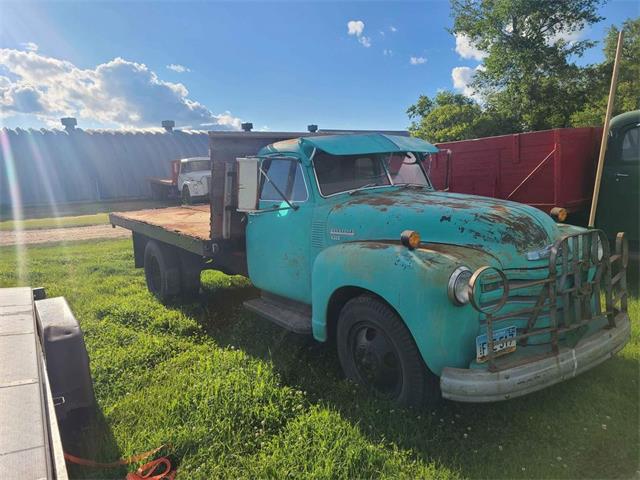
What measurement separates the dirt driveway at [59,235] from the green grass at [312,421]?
32.3 ft

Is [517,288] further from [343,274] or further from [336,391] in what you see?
[336,391]

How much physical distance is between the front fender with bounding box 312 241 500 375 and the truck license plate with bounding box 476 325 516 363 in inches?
2.0

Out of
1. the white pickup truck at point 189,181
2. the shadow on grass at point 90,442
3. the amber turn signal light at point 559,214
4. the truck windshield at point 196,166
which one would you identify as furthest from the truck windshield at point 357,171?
the truck windshield at point 196,166

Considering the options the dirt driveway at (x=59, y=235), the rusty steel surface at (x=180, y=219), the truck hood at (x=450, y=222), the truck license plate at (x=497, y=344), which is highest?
the truck hood at (x=450, y=222)

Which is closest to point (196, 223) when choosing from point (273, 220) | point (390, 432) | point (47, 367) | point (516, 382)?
point (273, 220)

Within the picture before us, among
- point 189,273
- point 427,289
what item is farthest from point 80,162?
point 427,289

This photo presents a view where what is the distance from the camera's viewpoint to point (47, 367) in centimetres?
308

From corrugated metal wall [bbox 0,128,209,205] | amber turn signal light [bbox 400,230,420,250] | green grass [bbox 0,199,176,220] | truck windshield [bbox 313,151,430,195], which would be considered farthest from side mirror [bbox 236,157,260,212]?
corrugated metal wall [bbox 0,128,209,205]

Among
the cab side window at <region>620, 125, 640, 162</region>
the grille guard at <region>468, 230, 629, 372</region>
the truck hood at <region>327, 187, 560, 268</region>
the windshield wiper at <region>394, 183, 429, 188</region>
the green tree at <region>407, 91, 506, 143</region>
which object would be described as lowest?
the grille guard at <region>468, 230, 629, 372</region>

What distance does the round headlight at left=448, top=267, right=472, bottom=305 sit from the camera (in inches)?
109

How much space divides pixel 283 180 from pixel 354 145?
0.77m

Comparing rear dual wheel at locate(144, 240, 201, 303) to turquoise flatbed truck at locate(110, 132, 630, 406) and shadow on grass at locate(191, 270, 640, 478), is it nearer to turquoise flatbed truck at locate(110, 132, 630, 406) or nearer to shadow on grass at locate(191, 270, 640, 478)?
A: turquoise flatbed truck at locate(110, 132, 630, 406)

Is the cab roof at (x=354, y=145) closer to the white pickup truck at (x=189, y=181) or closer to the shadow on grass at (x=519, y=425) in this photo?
the shadow on grass at (x=519, y=425)

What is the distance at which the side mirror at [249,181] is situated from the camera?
4.18 meters
